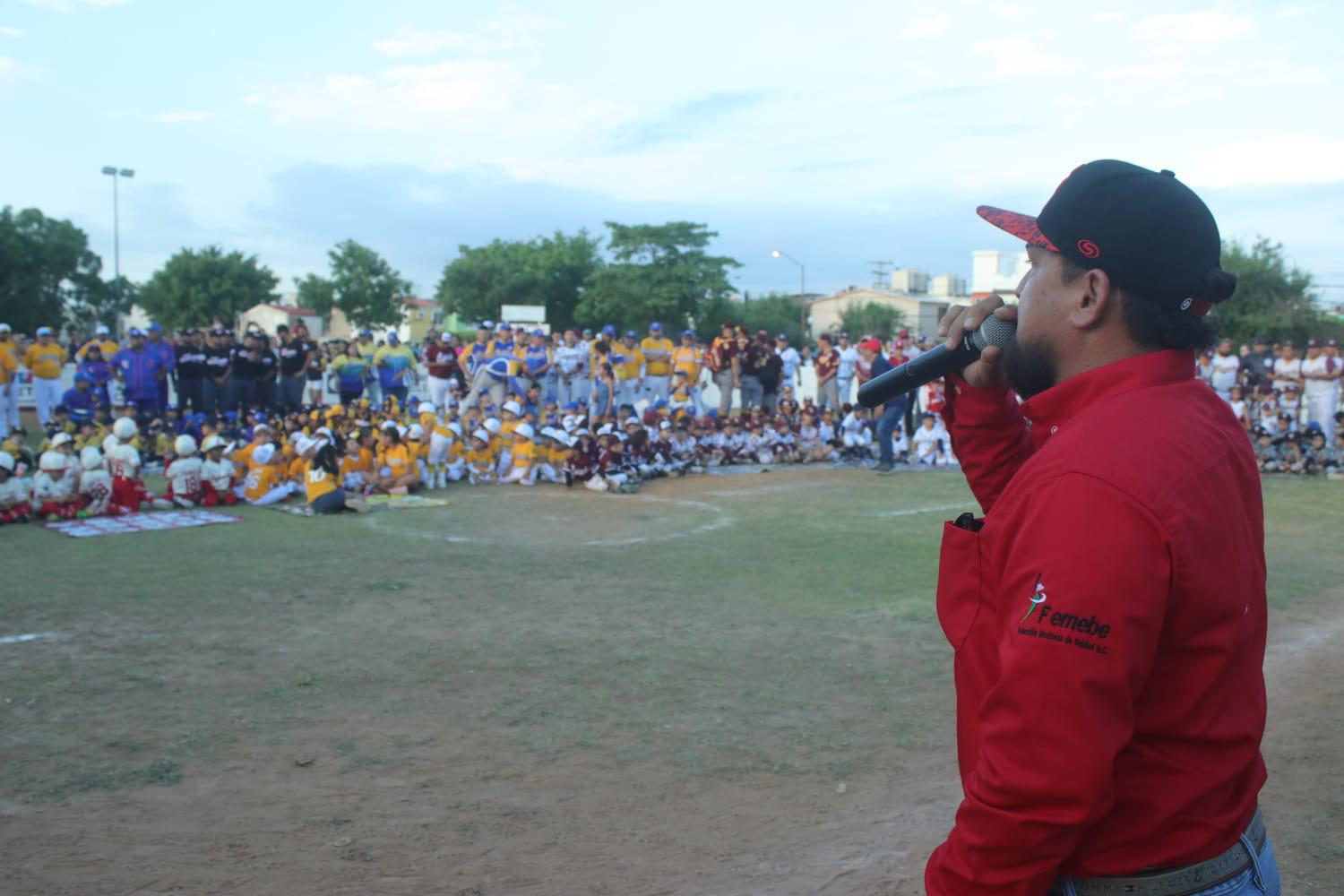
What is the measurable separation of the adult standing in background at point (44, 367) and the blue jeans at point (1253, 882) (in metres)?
19.9

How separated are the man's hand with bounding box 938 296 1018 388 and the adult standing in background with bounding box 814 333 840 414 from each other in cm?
1867

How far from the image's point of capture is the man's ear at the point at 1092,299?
1672 millimetres

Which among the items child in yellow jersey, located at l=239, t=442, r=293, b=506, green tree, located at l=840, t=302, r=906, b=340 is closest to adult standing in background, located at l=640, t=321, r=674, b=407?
child in yellow jersey, located at l=239, t=442, r=293, b=506

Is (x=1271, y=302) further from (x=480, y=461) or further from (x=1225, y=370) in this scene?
(x=480, y=461)

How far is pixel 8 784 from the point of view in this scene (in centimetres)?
449

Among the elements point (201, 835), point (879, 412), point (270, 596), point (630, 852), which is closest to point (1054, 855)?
point (630, 852)

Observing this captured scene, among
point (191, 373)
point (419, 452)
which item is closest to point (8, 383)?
point (191, 373)

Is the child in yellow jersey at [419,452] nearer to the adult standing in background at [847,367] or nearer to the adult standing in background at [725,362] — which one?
the adult standing in background at [725,362]

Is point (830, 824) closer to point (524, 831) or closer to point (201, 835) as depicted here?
point (524, 831)

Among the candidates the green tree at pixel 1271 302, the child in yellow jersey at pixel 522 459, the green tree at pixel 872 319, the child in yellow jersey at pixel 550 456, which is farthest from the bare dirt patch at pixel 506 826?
the green tree at pixel 872 319

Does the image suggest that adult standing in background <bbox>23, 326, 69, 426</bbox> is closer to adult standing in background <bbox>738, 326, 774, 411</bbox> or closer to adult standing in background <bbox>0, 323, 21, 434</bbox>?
adult standing in background <bbox>0, 323, 21, 434</bbox>

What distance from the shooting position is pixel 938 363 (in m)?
2.06

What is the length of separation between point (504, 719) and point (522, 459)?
10695mm

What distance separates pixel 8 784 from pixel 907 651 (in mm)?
4737
